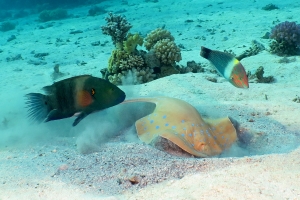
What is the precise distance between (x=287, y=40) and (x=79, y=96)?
8.59m

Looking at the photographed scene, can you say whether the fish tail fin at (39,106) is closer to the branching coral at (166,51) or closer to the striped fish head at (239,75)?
the striped fish head at (239,75)

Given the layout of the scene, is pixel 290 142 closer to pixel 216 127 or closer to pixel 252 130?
pixel 252 130

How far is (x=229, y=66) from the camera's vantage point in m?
3.45

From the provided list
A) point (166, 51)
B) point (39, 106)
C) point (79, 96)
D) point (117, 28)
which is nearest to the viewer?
point (79, 96)

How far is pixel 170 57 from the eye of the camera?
26.8ft

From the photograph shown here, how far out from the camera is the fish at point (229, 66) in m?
3.41

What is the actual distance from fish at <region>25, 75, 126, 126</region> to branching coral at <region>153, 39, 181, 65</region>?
5302 millimetres

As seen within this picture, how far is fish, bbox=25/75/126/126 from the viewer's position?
9.73 ft

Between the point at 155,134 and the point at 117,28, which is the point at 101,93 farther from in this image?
the point at 117,28

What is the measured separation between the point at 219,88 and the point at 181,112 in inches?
116

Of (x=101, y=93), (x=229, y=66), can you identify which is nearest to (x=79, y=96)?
(x=101, y=93)

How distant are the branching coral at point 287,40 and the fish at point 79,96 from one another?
27.0 feet

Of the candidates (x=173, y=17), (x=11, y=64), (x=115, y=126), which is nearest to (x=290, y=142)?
(x=115, y=126)

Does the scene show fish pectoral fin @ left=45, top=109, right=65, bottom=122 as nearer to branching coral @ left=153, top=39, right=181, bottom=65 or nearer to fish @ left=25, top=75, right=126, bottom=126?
fish @ left=25, top=75, right=126, bottom=126
